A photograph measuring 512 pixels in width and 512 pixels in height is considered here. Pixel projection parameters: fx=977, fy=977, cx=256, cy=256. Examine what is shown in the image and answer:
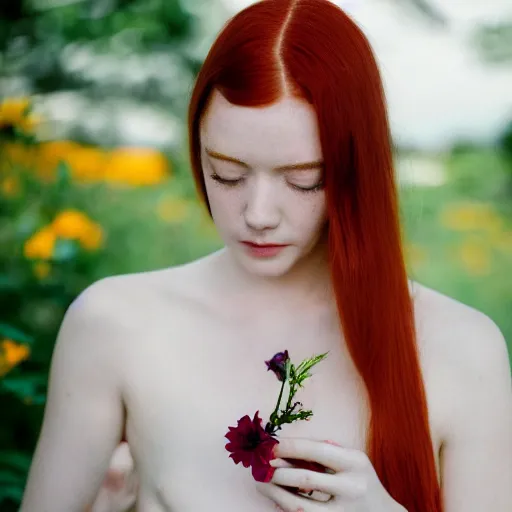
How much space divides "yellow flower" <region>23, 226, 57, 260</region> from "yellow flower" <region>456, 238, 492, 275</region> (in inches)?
81.7

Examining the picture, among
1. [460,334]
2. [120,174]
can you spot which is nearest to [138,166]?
[120,174]

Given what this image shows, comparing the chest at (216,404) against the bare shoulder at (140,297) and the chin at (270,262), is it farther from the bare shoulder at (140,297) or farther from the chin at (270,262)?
the chin at (270,262)

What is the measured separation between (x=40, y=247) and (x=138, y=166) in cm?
170

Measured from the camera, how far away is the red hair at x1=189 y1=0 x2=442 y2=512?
1.44m

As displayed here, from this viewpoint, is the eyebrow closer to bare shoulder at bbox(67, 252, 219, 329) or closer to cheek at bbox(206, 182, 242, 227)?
cheek at bbox(206, 182, 242, 227)

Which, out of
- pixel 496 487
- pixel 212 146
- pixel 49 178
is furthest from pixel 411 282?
pixel 49 178

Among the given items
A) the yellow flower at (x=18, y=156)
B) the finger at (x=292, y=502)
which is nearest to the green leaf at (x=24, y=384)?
the yellow flower at (x=18, y=156)

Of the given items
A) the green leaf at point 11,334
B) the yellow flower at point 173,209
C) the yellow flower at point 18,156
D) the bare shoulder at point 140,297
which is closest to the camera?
the bare shoulder at point 140,297

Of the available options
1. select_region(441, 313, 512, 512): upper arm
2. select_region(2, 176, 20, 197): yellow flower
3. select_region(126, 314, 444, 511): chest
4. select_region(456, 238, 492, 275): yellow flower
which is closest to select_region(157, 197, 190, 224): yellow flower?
select_region(456, 238, 492, 275): yellow flower

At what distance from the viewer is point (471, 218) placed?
13.9ft

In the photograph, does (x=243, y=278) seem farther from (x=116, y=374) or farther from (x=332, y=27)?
(x=332, y=27)

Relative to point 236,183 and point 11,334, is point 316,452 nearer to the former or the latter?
point 236,183

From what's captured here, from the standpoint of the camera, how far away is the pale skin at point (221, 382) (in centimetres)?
164

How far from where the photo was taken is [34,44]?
3.36 meters
